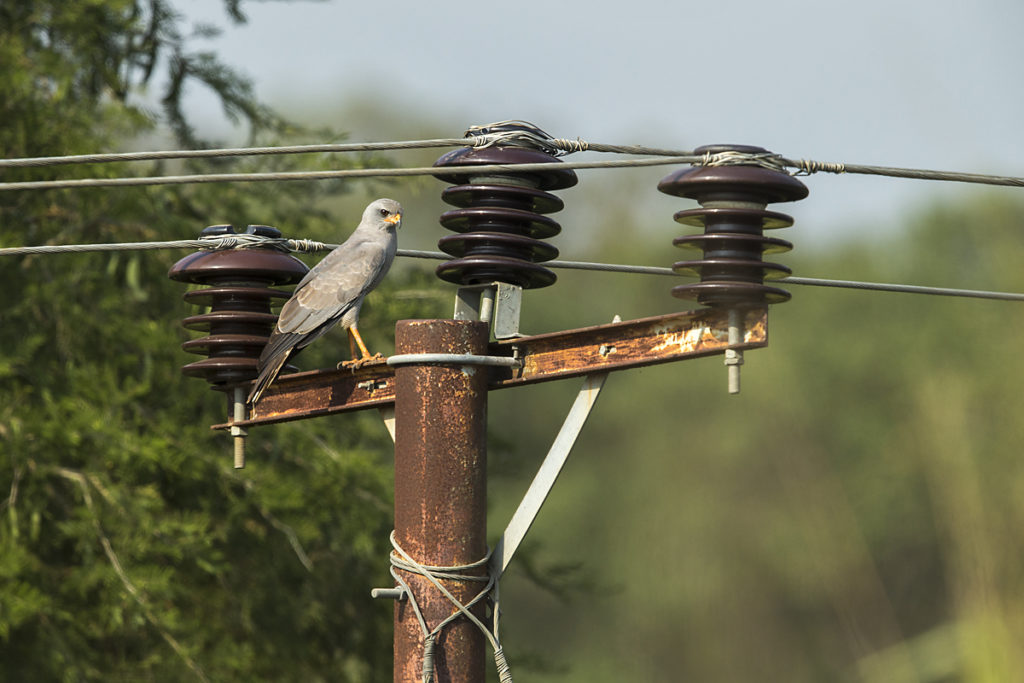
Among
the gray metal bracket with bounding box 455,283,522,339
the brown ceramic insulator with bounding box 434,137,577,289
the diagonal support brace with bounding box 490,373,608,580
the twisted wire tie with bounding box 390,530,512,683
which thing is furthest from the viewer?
the brown ceramic insulator with bounding box 434,137,577,289

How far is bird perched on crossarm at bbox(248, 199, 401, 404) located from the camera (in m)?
4.86

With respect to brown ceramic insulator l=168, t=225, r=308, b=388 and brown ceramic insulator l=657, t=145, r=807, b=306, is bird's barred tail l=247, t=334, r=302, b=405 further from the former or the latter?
brown ceramic insulator l=657, t=145, r=807, b=306

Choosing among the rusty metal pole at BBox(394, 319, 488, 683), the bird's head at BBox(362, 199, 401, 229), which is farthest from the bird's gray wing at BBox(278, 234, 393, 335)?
the rusty metal pole at BBox(394, 319, 488, 683)

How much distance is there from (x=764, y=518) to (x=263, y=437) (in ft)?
84.4

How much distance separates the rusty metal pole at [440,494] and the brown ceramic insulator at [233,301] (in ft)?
3.47

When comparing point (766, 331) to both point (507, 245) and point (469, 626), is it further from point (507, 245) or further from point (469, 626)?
point (469, 626)

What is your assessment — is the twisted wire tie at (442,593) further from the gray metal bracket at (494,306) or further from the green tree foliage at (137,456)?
the green tree foliage at (137,456)

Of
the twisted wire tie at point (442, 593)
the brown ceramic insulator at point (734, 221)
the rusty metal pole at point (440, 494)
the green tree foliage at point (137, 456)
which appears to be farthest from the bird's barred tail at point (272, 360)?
the green tree foliage at point (137, 456)

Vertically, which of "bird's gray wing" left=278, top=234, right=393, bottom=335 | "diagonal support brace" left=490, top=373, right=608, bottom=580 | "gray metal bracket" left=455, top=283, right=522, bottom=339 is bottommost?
"diagonal support brace" left=490, top=373, right=608, bottom=580

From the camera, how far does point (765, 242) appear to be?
4254mm

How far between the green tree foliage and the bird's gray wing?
8.36 ft

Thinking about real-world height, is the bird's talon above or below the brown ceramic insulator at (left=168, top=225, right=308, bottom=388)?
below

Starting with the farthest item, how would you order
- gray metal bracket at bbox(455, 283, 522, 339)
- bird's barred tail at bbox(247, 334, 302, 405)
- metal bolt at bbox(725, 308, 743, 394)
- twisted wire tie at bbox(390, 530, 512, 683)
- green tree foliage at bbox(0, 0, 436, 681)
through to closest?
green tree foliage at bbox(0, 0, 436, 681)
bird's barred tail at bbox(247, 334, 302, 405)
gray metal bracket at bbox(455, 283, 522, 339)
metal bolt at bbox(725, 308, 743, 394)
twisted wire tie at bbox(390, 530, 512, 683)

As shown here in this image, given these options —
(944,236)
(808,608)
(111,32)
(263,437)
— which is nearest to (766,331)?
(263,437)
